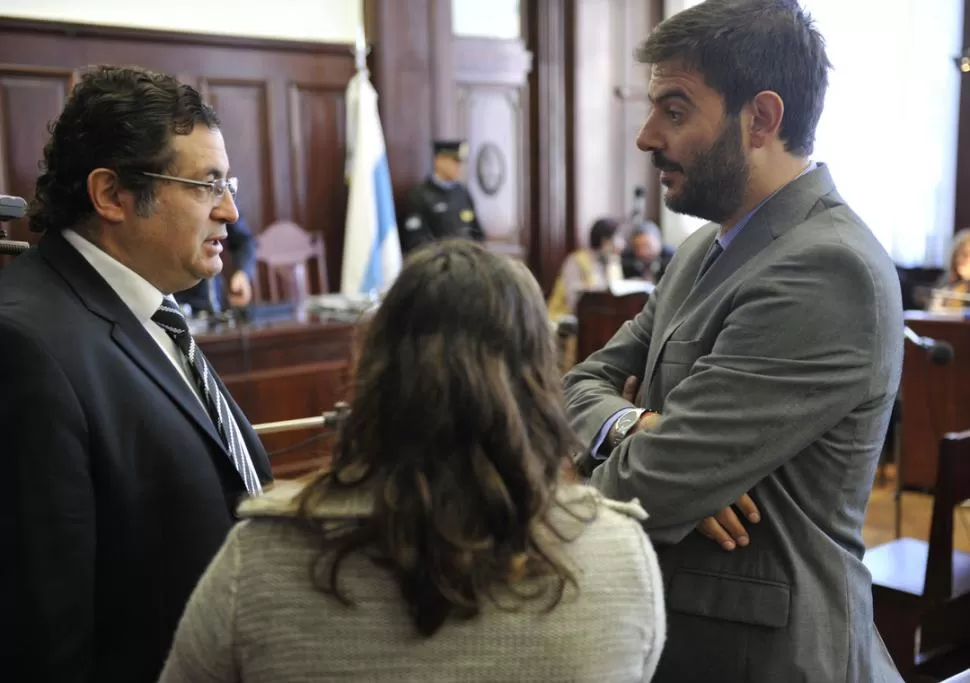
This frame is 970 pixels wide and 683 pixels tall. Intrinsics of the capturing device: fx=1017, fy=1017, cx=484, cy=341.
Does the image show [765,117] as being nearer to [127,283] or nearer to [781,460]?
[781,460]

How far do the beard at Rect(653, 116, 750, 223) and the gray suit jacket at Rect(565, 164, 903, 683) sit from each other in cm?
10

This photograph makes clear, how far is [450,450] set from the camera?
0.91 m

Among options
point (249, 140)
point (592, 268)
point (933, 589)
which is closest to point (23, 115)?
point (249, 140)

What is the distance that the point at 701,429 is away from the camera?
127 cm

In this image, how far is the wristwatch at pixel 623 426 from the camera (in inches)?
55.9

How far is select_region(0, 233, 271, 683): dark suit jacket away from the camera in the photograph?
117cm

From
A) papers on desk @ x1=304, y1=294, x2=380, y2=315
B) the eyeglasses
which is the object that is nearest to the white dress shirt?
the eyeglasses

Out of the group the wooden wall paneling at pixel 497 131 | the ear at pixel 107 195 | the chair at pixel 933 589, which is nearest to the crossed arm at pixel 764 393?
the ear at pixel 107 195

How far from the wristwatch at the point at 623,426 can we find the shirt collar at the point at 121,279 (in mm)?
670

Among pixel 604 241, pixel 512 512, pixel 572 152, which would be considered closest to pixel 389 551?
pixel 512 512

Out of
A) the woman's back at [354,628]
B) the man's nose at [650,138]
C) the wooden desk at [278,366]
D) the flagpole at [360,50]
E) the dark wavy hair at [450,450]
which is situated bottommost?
the wooden desk at [278,366]

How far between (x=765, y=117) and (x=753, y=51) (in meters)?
0.09

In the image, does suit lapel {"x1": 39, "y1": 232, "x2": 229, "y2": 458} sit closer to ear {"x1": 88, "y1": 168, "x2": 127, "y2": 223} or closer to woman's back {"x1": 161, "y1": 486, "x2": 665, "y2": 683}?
ear {"x1": 88, "y1": 168, "x2": 127, "y2": 223}

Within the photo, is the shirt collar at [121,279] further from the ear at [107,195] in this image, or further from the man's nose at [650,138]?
the man's nose at [650,138]
